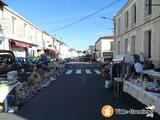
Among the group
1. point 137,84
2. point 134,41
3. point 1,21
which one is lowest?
point 137,84

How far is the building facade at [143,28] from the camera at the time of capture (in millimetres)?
18031

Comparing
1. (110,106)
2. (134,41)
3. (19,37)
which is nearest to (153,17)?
(134,41)

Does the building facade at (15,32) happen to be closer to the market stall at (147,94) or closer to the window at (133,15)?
the window at (133,15)

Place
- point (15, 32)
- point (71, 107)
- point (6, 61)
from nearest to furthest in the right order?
point (71, 107) < point (6, 61) < point (15, 32)

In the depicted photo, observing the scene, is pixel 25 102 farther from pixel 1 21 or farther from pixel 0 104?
pixel 1 21

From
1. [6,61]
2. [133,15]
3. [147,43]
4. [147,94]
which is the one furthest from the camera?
[133,15]

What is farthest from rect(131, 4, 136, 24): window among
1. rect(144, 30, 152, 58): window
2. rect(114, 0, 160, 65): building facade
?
rect(144, 30, 152, 58): window

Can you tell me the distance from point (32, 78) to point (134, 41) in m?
13.8

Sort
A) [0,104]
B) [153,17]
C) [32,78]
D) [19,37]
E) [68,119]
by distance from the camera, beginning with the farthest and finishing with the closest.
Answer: [19,37]
[153,17]
[32,78]
[0,104]
[68,119]

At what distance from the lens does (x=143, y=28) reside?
21.3 m

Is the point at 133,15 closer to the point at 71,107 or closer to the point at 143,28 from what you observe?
the point at 143,28

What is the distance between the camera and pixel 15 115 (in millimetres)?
8242

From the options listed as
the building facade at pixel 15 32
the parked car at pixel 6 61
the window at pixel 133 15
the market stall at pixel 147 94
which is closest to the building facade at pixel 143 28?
the window at pixel 133 15

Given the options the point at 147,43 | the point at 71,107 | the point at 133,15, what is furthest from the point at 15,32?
the point at 71,107
